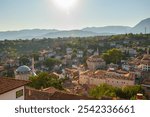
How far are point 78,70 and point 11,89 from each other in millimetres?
15345

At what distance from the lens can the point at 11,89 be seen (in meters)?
4.04

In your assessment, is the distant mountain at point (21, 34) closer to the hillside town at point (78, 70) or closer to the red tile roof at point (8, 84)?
the hillside town at point (78, 70)

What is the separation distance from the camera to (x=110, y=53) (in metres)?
22.9

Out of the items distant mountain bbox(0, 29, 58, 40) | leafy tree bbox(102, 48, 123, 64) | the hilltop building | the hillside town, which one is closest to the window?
the hillside town

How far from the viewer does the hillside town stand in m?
6.21

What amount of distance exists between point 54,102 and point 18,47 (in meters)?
34.9

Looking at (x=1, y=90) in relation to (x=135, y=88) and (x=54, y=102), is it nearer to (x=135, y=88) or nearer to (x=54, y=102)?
(x=54, y=102)

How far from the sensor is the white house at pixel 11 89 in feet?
12.7

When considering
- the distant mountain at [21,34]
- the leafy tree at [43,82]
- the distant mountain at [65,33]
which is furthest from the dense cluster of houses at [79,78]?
the distant mountain at [21,34]

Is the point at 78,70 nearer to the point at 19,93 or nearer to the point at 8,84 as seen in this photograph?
the point at 19,93

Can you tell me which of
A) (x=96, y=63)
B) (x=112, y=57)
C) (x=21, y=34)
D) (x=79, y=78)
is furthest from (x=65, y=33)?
(x=79, y=78)

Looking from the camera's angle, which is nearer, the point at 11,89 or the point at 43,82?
the point at 11,89

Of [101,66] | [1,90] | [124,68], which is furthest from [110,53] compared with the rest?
[1,90]

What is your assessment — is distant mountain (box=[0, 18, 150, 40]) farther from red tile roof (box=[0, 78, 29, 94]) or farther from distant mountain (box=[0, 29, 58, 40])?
red tile roof (box=[0, 78, 29, 94])
